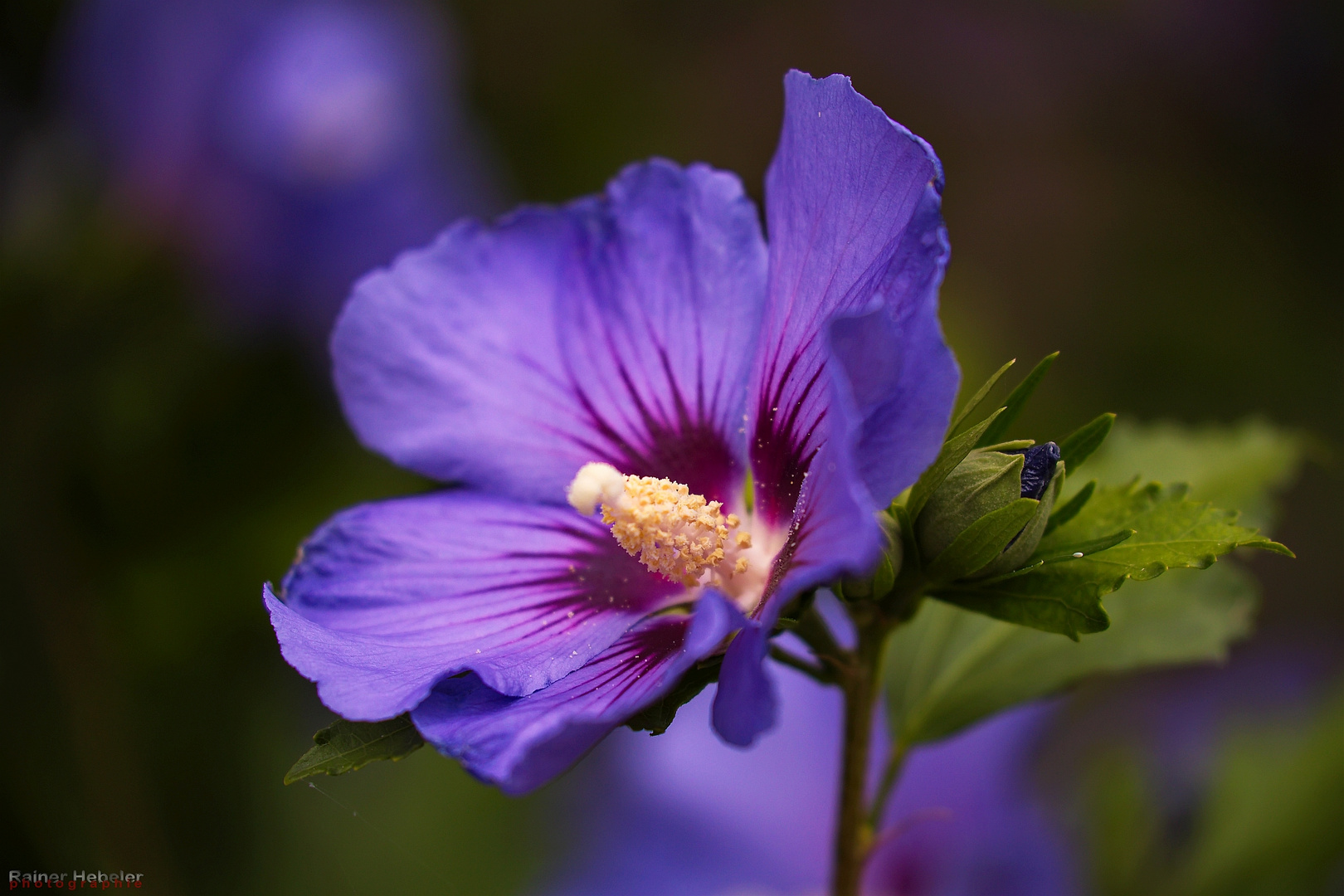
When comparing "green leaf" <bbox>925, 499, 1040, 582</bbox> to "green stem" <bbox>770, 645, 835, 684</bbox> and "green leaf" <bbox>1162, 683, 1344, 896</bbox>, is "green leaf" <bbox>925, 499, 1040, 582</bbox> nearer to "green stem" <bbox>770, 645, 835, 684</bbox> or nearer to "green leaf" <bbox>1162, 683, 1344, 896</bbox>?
"green stem" <bbox>770, 645, 835, 684</bbox>

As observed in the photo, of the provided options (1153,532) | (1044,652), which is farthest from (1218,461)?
(1153,532)

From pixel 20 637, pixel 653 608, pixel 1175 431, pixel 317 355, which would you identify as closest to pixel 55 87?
pixel 317 355

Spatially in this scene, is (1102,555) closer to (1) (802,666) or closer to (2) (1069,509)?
(2) (1069,509)

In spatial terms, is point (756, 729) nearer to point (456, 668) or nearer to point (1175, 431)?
point (456, 668)

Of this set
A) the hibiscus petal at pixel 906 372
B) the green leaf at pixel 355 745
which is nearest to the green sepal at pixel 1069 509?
the hibiscus petal at pixel 906 372

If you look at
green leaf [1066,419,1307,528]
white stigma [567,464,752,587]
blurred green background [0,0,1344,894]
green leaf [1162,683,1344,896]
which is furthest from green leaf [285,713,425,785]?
green leaf [1162,683,1344,896]

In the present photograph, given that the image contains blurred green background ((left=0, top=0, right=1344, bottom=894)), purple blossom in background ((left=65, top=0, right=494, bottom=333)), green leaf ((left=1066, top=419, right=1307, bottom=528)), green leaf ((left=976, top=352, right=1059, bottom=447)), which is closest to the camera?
green leaf ((left=976, top=352, right=1059, bottom=447))

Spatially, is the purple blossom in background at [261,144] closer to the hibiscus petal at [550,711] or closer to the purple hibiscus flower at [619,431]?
the purple hibiscus flower at [619,431]
